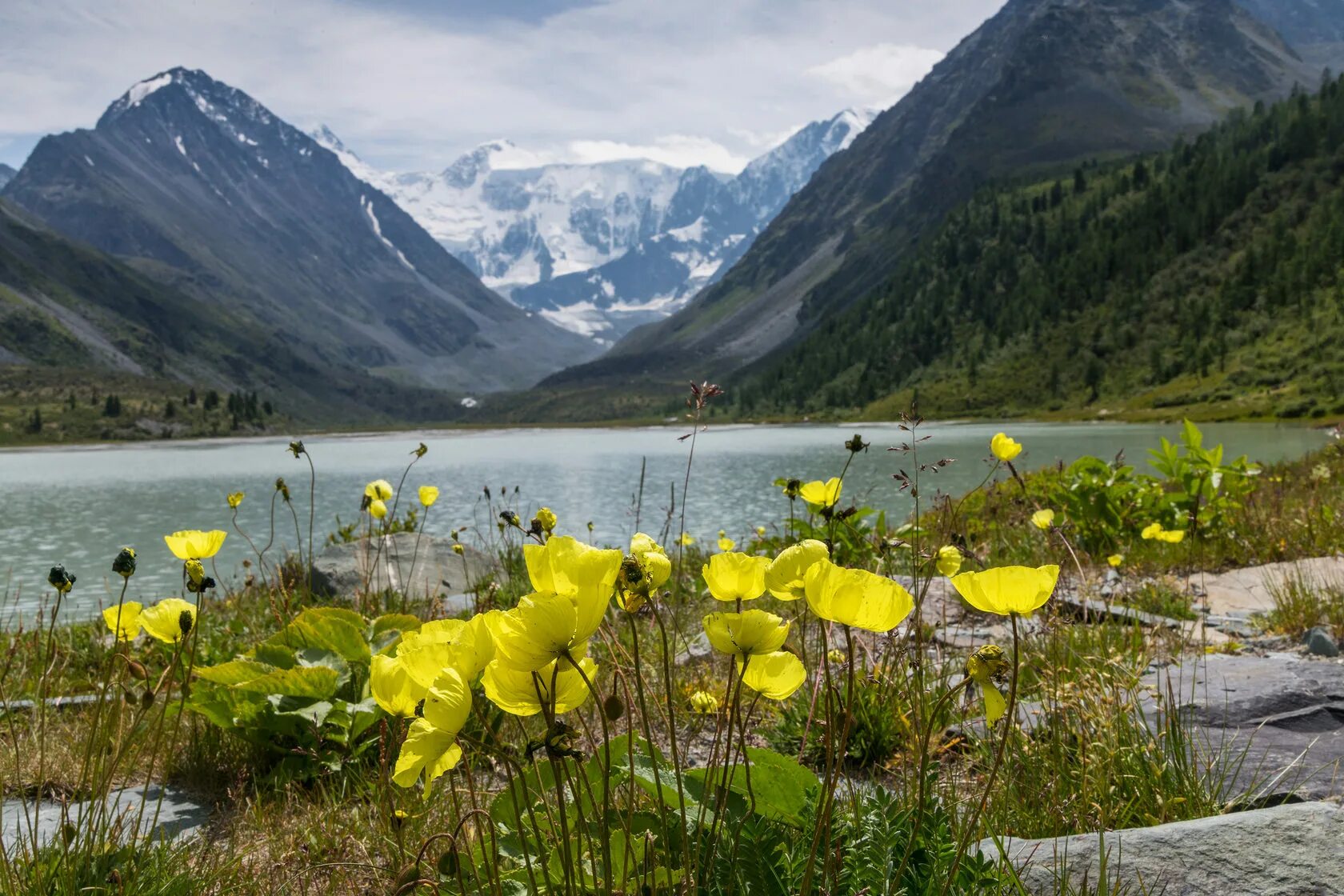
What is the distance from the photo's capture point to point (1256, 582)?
25.2 ft

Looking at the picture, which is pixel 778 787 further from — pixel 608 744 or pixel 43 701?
pixel 43 701

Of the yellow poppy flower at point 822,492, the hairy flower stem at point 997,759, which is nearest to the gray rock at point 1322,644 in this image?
the yellow poppy flower at point 822,492

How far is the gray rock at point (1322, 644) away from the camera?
16.8ft

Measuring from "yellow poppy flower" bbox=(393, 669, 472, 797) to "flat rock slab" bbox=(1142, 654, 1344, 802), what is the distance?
2.61 metres

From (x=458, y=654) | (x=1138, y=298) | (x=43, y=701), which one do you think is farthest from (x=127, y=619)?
(x=1138, y=298)

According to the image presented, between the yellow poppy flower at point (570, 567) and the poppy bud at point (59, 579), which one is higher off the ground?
the yellow poppy flower at point (570, 567)

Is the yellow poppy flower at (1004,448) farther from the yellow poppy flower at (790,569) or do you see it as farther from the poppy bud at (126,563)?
the poppy bud at (126,563)

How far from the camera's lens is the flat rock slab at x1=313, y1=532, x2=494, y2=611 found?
948cm

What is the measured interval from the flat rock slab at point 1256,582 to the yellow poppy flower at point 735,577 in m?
5.85

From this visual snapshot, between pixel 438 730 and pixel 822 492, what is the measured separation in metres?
2.41

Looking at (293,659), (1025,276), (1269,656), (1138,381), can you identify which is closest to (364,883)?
(293,659)

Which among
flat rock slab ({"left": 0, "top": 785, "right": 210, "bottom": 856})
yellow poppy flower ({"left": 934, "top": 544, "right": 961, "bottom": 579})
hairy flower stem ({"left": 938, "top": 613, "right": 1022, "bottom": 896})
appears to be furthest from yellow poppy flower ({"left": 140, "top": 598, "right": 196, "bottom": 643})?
yellow poppy flower ({"left": 934, "top": 544, "right": 961, "bottom": 579})

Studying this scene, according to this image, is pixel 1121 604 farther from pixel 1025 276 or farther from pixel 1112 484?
pixel 1025 276

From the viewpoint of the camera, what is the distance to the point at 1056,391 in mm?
115500
